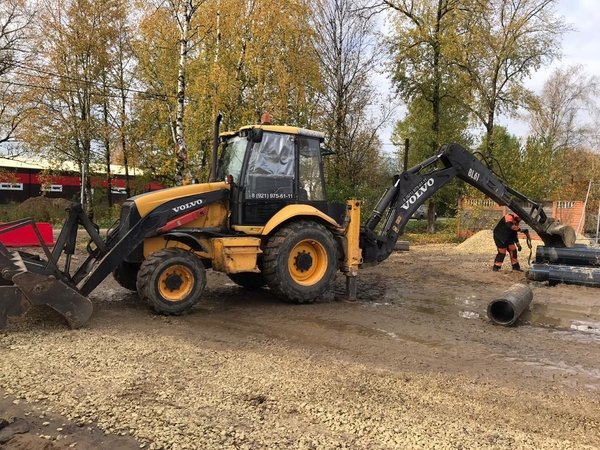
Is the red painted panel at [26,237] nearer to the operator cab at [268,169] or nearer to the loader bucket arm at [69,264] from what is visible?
the loader bucket arm at [69,264]

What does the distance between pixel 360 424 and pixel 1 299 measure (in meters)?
4.18

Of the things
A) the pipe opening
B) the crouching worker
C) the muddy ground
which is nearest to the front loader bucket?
the muddy ground

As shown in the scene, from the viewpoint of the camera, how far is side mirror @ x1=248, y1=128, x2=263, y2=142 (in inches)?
298

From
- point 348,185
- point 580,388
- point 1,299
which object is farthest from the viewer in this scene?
point 348,185

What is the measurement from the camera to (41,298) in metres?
5.77

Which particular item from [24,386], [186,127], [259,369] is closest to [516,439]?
[259,369]

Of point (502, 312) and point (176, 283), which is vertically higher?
point (176, 283)

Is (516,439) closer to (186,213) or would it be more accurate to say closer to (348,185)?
(186,213)

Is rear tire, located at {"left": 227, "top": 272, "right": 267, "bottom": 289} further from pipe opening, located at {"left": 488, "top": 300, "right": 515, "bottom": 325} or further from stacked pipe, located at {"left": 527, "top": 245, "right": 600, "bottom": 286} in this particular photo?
stacked pipe, located at {"left": 527, "top": 245, "right": 600, "bottom": 286}

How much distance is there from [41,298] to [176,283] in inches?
68.7

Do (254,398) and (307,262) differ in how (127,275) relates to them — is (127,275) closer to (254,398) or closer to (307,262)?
(307,262)

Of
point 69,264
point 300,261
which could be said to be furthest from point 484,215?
point 69,264

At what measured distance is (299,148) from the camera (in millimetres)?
8164

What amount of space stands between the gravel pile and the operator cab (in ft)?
8.94
